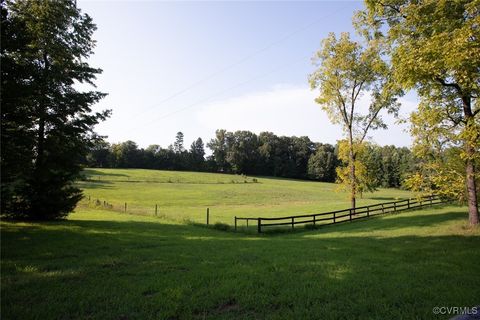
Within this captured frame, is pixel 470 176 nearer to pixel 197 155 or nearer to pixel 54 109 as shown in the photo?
pixel 54 109

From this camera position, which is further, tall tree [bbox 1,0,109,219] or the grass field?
tall tree [bbox 1,0,109,219]

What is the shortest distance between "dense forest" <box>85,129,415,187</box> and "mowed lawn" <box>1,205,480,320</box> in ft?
334

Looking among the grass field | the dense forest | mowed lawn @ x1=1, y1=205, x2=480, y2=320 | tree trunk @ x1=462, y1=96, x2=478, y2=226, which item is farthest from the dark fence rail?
the dense forest

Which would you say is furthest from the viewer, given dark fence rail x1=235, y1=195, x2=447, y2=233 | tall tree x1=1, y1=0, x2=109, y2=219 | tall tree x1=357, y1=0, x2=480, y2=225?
dark fence rail x1=235, y1=195, x2=447, y2=233

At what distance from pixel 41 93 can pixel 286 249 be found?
51.1 ft

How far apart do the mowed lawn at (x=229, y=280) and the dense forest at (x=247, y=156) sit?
334ft

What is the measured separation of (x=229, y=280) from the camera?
22.8 feet

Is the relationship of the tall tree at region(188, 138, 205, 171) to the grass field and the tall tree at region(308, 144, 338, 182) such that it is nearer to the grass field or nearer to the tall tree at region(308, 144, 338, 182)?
the tall tree at region(308, 144, 338, 182)

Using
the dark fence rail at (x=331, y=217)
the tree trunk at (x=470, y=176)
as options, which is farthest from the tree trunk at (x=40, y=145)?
the tree trunk at (x=470, y=176)

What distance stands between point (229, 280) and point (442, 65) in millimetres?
12324

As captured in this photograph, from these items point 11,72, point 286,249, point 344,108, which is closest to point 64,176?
point 11,72

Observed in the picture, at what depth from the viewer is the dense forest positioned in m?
111

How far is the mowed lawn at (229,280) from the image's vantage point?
17.3 feet

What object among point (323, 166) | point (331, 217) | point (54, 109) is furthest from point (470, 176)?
point (323, 166)
